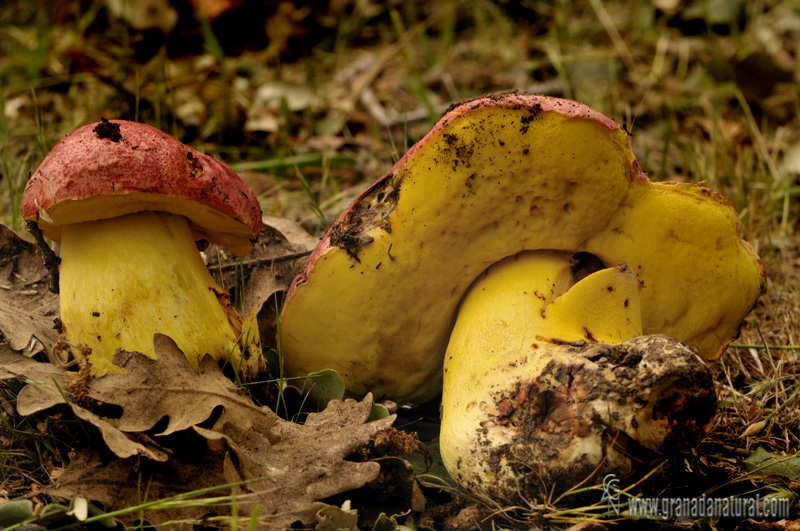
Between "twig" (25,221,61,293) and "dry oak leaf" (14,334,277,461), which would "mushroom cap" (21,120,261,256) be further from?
"dry oak leaf" (14,334,277,461)

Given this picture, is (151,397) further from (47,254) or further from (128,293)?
(47,254)

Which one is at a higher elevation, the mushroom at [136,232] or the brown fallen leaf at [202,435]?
the mushroom at [136,232]

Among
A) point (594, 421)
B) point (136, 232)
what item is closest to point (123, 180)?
point (136, 232)

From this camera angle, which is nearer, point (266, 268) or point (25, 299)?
point (25, 299)

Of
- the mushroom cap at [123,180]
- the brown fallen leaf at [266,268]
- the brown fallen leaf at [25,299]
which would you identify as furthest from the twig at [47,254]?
the brown fallen leaf at [266,268]

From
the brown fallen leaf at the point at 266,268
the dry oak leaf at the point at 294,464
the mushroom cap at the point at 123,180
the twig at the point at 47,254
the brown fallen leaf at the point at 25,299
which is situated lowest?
the dry oak leaf at the point at 294,464

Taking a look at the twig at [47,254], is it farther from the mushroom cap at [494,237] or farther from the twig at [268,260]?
the mushroom cap at [494,237]
